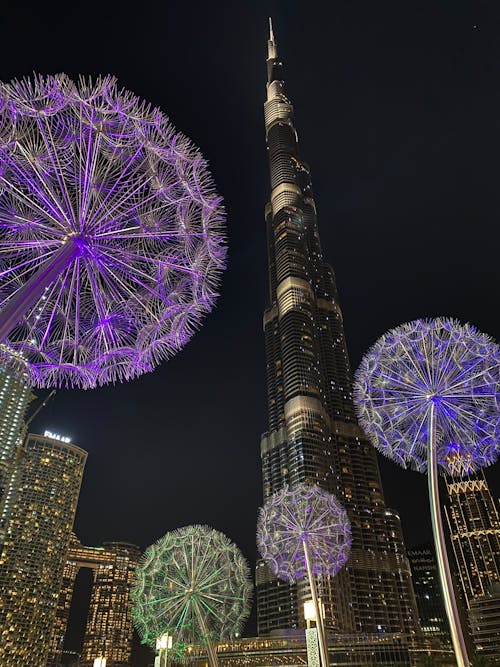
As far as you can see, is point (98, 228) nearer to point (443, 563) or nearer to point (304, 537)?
point (443, 563)

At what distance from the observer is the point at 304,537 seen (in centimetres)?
3809

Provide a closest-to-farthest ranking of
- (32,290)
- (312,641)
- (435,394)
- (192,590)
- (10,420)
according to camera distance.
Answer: (32,290) → (312,641) → (435,394) → (192,590) → (10,420)

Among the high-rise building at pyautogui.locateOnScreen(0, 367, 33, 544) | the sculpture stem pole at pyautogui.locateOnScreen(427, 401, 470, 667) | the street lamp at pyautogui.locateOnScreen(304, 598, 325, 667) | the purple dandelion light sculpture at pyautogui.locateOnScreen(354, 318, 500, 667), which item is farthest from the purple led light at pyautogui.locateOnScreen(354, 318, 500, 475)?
the high-rise building at pyautogui.locateOnScreen(0, 367, 33, 544)

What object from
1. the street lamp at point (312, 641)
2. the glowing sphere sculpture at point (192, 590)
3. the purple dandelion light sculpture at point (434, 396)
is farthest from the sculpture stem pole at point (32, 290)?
the glowing sphere sculpture at point (192, 590)

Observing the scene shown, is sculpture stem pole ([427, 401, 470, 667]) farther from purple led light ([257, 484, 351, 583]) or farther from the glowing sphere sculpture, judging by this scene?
the glowing sphere sculpture

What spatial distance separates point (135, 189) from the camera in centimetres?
2105

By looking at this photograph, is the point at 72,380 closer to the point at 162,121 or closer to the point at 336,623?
the point at 162,121

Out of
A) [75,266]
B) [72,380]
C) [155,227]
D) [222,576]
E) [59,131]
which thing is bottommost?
[222,576]

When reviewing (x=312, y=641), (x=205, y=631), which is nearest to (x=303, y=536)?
(x=205, y=631)

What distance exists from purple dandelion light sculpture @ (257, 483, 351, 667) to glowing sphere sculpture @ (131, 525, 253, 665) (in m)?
3.38

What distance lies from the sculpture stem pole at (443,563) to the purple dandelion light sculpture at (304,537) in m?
13.5

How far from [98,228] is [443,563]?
21.9m

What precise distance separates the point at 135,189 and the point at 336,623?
17266 cm

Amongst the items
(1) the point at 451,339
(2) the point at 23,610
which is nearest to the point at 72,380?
(1) the point at 451,339
